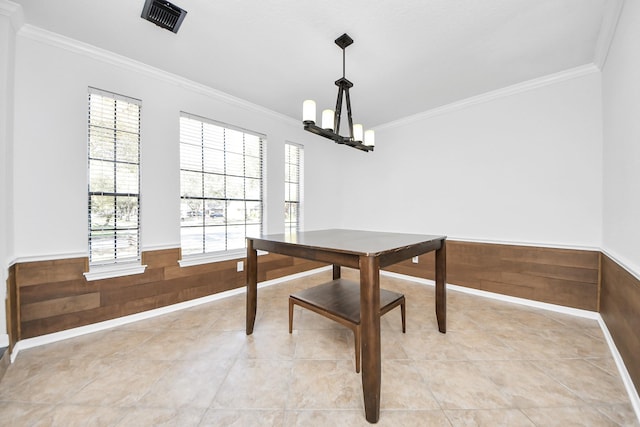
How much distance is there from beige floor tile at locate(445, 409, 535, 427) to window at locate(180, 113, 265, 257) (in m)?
2.76

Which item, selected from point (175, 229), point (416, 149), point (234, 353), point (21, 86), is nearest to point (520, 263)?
point (416, 149)

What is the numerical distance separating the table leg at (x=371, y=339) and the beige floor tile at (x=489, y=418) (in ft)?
1.45

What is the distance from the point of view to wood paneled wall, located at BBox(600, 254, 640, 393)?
57.2 inches

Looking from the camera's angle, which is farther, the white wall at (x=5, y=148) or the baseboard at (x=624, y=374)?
the white wall at (x=5, y=148)

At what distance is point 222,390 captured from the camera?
1.50 m

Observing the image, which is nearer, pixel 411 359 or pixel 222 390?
pixel 222 390

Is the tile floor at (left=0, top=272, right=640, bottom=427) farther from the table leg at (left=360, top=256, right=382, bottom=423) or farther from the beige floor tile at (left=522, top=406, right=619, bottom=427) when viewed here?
the table leg at (left=360, top=256, right=382, bottom=423)

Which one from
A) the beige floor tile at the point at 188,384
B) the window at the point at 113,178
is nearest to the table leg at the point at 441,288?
the beige floor tile at the point at 188,384

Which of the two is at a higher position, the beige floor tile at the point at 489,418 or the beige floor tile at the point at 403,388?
the beige floor tile at the point at 489,418

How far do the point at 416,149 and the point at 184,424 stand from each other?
4073 mm

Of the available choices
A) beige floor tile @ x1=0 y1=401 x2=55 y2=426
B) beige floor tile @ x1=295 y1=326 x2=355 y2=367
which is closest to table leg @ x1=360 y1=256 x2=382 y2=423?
beige floor tile @ x1=295 y1=326 x2=355 y2=367

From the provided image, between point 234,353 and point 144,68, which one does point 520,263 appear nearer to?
point 234,353

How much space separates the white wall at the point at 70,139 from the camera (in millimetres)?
1938

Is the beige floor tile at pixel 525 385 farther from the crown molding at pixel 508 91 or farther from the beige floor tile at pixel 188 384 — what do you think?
the crown molding at pixel 508 91
